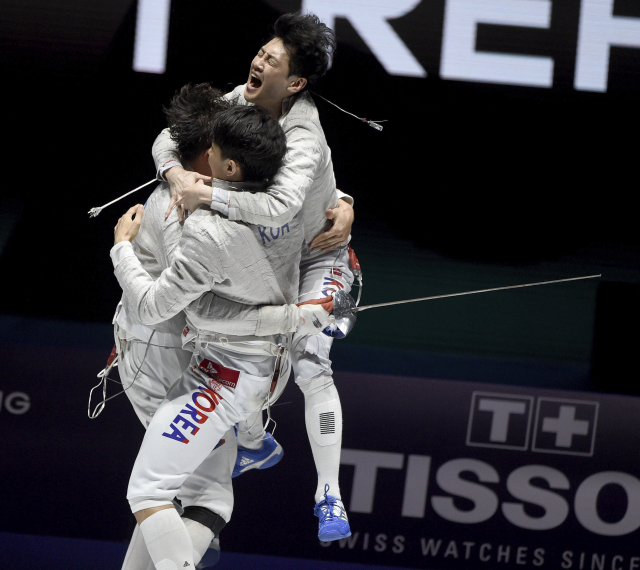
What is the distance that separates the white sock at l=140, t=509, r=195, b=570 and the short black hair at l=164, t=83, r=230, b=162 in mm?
1002

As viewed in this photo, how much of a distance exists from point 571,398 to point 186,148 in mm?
2167

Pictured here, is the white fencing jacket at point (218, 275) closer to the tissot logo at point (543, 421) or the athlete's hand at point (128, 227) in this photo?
the athlete's hand at point (128, 227)

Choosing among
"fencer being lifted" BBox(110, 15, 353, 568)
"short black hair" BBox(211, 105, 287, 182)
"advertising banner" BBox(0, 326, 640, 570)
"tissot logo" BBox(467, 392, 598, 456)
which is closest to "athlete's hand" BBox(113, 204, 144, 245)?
"fencer being lifted" BBox(110, 15, 353, 568)

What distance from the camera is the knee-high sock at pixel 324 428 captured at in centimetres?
269

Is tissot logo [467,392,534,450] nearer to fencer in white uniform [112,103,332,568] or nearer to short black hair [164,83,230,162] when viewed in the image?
fencer in white uniform [112,103,332,568]

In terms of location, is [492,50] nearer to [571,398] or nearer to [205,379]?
[571,398]

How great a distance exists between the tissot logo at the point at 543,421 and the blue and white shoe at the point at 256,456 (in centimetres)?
123

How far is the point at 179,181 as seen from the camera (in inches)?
93.7

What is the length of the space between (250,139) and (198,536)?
1.22m

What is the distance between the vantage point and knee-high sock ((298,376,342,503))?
269cm

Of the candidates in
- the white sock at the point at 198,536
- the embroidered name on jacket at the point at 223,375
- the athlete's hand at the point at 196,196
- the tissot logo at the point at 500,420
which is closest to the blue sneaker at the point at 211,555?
the white sock at the point at 198,536

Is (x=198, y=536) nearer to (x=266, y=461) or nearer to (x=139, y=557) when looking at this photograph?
(x=139, y=557)

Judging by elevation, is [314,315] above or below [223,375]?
above

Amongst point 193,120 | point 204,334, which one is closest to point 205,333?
point 204,334
